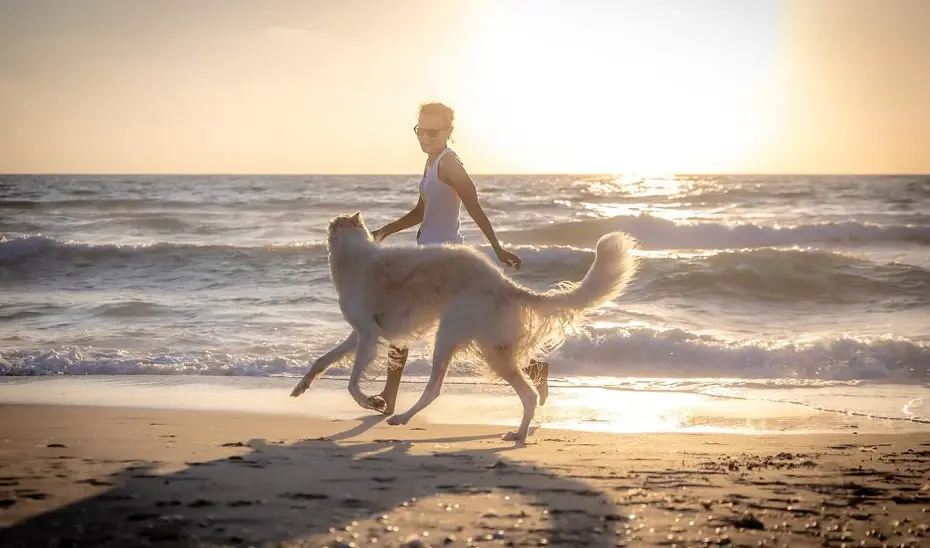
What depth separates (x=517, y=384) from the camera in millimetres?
5703

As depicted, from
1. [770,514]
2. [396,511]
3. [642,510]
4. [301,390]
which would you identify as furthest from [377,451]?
[770,514]

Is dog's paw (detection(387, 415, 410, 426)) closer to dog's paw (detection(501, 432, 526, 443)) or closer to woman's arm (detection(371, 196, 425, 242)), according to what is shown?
dog's paw (detection(501, 432, 526, 443))

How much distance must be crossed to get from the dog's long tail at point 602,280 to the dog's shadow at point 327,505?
1123 mm

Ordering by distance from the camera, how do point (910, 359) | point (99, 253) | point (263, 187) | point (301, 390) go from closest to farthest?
point (301, 390), point (910, 359), point (99, 253), point (263, 187)

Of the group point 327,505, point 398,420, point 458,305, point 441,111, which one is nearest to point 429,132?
point 441,111

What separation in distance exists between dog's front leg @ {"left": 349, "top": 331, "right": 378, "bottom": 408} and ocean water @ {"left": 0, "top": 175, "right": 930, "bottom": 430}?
8.62 ft

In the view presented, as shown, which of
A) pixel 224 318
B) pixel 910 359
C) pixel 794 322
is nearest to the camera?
pixel 910 359

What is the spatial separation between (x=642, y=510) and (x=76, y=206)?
33.7 meters

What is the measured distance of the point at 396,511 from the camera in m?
3.72

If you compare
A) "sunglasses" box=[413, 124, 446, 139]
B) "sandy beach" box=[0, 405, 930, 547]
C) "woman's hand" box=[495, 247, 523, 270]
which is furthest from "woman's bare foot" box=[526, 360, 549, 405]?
"sunglasses" box=[413, 124, 446, 139]

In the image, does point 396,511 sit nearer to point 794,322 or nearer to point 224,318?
point 224,318

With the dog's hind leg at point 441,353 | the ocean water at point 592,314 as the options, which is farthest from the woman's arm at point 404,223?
the ocean water at point 592,314

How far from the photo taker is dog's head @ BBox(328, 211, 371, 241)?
598 centimetres

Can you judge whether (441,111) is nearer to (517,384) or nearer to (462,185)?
(462,185)
